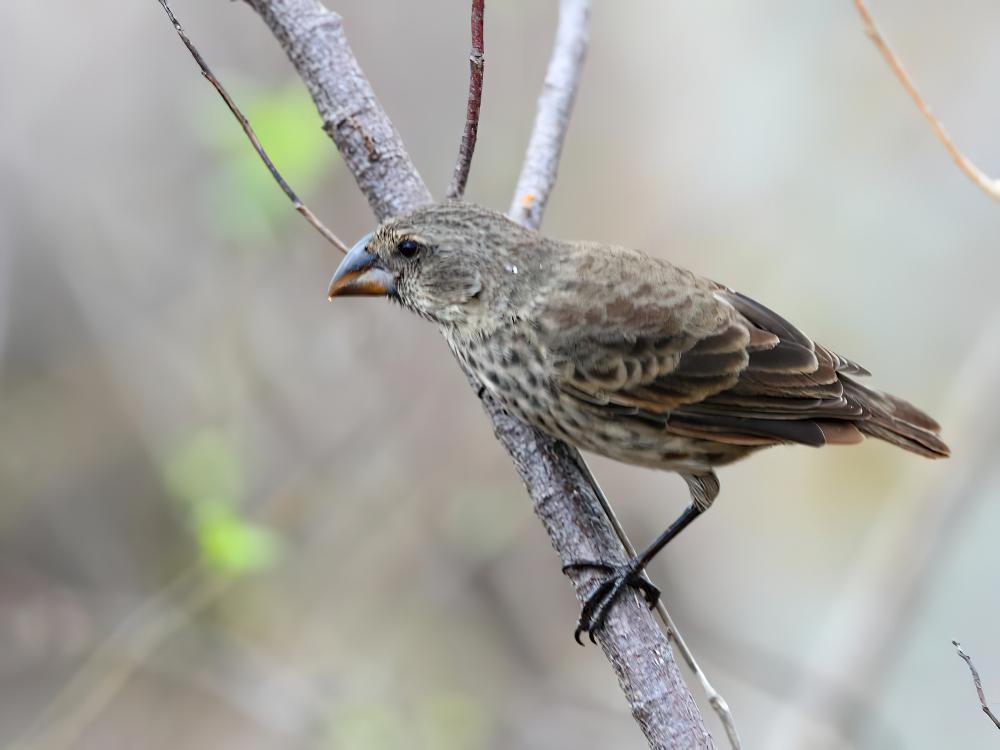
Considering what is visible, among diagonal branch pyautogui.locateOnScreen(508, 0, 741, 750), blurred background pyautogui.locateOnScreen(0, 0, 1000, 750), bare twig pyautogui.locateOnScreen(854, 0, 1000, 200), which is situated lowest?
blurred background pyautogui.locateOnScreen(0, 0, 1000, 750)

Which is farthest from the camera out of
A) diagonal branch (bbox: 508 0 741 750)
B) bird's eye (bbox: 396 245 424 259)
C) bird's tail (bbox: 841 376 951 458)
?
diagonal branch (bbox: 508 0 741 750)

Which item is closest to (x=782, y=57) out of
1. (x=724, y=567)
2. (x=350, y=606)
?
(x=724, y=567)

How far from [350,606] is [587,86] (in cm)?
299

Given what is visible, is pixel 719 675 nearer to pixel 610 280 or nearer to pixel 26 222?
pixel 610 280

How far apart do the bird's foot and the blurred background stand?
224cm

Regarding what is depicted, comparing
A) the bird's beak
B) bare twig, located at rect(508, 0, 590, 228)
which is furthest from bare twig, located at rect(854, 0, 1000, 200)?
the bird's beak

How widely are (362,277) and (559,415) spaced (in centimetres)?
71

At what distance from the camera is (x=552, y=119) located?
337cm

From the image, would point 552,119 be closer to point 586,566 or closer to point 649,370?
point 649,370

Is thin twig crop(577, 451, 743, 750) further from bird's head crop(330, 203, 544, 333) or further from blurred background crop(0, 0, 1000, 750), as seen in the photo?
blurred background crop(0, 0, 1000, 750)

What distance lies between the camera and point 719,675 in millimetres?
5125

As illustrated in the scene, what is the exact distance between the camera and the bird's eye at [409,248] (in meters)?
2.94

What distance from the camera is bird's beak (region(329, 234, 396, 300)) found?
119 inches

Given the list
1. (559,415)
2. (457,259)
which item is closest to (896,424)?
(559,415)
